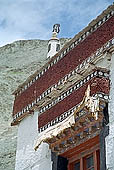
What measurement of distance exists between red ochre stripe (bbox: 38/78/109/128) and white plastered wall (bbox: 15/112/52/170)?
0.75 ft

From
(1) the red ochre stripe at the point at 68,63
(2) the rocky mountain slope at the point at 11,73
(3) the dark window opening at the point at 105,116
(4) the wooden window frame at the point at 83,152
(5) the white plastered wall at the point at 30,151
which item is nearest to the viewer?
(3) the dark window opening at the point at 105,116

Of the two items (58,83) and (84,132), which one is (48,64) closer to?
(58,83)

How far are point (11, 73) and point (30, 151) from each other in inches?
865

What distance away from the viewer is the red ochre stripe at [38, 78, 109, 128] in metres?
5.57

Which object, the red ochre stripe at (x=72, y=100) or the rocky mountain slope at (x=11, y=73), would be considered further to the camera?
the rocky mountain slope at (x=11, y=73)

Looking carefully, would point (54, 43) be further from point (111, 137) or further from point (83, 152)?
point (111, 137)

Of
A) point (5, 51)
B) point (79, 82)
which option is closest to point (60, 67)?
point (79, 82)

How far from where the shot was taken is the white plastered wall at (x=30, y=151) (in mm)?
6242

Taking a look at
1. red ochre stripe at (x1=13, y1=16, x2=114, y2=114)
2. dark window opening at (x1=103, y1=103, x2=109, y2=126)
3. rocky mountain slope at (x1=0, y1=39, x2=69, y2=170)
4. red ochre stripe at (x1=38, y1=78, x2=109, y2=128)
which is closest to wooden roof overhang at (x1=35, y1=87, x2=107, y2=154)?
dark window opening at (x1=103, y1=103, x2=109, y2=126)

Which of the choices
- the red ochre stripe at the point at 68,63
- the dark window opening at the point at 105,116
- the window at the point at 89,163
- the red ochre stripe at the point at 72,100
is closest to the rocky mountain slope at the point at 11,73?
the red ochre stripe at the point at 68,63

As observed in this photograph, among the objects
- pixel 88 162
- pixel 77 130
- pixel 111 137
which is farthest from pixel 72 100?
pixel 111 137

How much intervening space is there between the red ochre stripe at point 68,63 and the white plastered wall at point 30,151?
0.37 meters

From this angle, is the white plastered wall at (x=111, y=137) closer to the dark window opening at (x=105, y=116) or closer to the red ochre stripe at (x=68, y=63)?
the dark window opening at (x=105, y=116)

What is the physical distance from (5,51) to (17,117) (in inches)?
1152
